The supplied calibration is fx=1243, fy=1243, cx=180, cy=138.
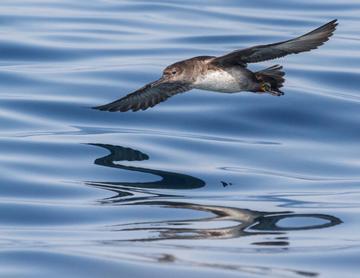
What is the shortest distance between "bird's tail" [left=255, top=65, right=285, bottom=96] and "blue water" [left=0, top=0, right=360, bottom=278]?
0.73 metres

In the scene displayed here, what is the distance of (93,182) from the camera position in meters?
10.5

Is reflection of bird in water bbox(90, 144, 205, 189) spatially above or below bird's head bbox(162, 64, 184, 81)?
below

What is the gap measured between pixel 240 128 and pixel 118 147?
1.66 metres

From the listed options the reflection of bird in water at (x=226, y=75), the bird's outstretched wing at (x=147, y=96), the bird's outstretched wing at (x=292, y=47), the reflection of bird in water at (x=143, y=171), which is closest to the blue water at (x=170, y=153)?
the reflection of bird in water at (x=143, y=171)

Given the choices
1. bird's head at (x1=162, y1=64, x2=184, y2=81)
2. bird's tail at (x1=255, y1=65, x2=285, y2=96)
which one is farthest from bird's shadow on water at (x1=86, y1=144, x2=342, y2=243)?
bird's tail at (x1=255, y1=65, x2=285, y2=96)

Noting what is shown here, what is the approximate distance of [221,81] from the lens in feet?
36.5

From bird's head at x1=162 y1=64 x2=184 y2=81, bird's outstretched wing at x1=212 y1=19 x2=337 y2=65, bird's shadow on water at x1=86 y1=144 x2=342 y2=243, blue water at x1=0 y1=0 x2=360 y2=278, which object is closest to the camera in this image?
blue water at x1=0 y1=0 x2=360 y2=278

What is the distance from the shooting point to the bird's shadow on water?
859 centimetres

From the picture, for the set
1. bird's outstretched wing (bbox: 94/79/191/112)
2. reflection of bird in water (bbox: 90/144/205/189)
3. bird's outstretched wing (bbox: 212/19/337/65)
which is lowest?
reflection of bird in water (bbox: 90/144/205/189)

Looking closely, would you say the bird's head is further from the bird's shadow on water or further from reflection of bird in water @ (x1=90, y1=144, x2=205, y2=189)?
the bird's shadow on water

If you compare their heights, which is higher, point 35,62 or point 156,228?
point 35,62

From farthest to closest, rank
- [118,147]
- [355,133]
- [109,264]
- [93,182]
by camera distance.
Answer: [355,133]
[118,147]
[93,182]
[109,264]

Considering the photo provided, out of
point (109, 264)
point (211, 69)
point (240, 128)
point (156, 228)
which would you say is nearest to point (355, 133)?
point (240, 128)

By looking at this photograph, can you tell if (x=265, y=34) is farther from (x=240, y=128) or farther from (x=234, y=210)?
(x=234, y=210)
